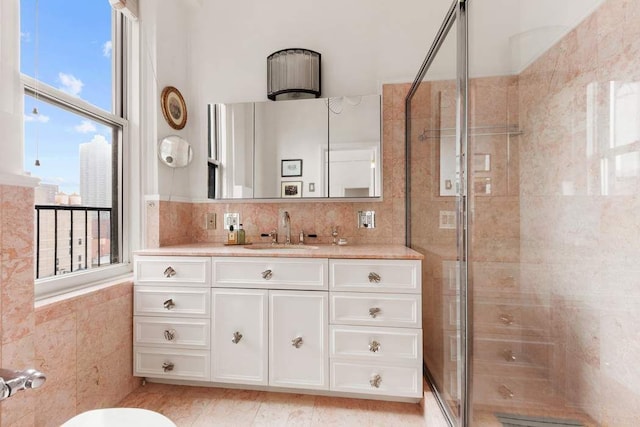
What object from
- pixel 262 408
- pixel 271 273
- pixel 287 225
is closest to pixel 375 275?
pixel 271 273

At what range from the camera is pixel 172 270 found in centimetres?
180

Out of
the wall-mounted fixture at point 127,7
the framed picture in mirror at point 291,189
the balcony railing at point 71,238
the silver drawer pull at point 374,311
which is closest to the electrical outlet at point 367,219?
the framed picture in mirror at point 291,189

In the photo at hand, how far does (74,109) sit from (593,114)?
222 centimetres

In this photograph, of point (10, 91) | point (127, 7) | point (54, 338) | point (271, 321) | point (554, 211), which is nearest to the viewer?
point (554, 211)

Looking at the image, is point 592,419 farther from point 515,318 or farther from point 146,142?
point 146,142

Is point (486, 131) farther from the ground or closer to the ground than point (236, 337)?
farther from the ground

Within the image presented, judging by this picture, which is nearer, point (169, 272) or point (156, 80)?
point (169, 272)

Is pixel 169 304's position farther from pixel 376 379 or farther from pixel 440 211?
pixel 440 211

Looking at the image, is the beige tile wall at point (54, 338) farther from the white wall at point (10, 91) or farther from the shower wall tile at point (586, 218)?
the shower wall tile at point (586, 218)

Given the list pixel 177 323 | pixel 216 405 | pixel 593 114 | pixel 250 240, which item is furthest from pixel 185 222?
pixel 593 114

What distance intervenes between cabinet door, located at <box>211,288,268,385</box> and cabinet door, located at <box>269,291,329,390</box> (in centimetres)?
6

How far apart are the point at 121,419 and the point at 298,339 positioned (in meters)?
0.89

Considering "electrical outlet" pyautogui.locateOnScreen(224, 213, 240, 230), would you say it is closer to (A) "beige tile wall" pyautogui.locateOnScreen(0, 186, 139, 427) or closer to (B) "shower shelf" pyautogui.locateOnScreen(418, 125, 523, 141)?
(A) "beige tile wall" pyautogui.locateOnScreen(0, 186, 139, 427)

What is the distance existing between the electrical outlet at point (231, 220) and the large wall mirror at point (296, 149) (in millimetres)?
184
